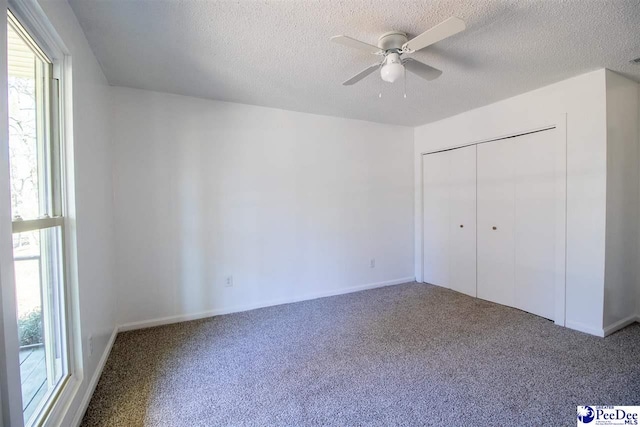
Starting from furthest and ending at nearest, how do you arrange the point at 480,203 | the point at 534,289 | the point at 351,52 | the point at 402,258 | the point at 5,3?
the point at 402,258
the point at 480,203
the point at 534,289
the point at 351,52
the point at 5,3

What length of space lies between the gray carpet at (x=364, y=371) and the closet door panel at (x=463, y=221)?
718 mm

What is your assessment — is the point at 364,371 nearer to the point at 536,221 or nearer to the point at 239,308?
the point at 239,308

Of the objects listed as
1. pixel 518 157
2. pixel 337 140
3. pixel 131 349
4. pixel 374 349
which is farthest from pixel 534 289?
pixel 131 349

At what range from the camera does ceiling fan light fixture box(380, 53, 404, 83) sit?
184 cm

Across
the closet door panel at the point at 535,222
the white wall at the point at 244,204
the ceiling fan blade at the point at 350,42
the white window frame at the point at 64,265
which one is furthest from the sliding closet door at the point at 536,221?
the white window frame at the point at 64,265

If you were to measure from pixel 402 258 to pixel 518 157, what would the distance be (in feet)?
6.49

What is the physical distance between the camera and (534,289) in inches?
120

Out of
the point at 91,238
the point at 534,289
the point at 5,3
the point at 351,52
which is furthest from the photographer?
the point at 534,289

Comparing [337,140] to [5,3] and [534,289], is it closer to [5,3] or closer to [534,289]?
[534,289]

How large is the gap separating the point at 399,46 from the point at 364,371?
2281mm

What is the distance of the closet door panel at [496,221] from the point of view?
3248mm

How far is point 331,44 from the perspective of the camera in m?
2.05

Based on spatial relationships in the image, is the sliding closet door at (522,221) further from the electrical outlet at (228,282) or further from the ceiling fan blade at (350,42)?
the electrical outlet at (228,282)

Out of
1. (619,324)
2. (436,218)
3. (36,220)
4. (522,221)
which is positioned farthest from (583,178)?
(36,220)
